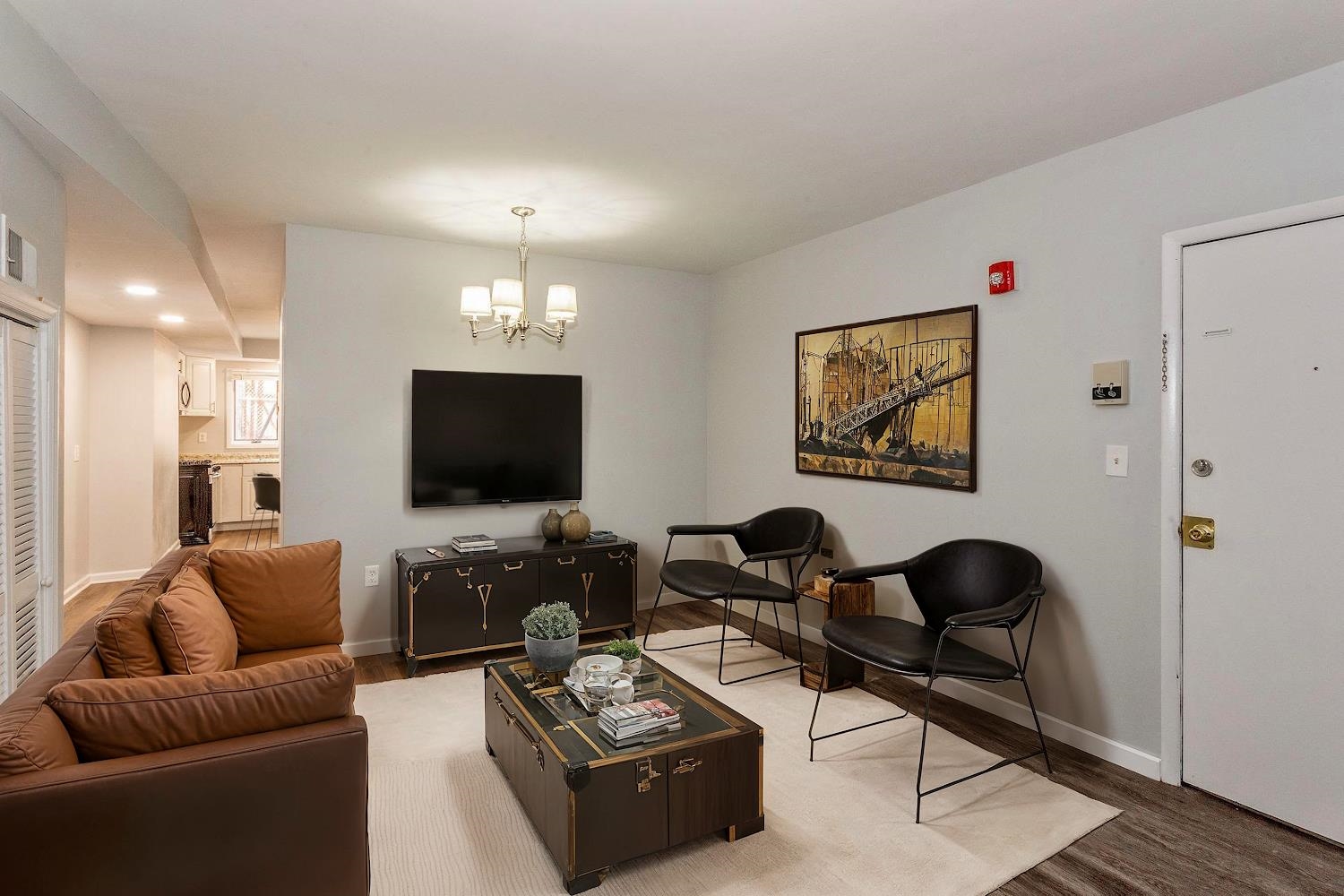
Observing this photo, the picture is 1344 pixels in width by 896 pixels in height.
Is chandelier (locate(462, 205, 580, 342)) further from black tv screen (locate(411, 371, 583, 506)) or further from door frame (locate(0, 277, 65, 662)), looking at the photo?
door frame (locate(0, 277, 65, 662))

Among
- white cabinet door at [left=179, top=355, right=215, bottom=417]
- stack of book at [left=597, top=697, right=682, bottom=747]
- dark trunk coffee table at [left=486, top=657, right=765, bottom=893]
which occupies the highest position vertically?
white cabinet door at [left=179, top=355, right=215, bottom=417]

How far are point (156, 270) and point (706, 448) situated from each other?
370 cm

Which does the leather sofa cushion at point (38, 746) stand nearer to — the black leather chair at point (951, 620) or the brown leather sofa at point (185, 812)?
the brown leather sofa at point (185, 812)

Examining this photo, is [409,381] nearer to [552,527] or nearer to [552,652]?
[552,527]

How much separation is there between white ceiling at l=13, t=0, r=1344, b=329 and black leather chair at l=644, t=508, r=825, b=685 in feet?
6.15

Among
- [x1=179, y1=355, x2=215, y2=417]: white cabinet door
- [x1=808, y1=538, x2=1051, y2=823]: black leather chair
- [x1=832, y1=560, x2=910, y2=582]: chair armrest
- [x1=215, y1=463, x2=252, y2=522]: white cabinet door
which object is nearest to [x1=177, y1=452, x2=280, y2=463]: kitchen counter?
[x1=215, y1=463, x2=252, y2=522]: white cabinet door

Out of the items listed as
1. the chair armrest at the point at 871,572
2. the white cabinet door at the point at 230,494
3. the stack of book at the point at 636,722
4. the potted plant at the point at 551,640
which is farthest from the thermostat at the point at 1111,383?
the white cabinet door at the point at 230,494

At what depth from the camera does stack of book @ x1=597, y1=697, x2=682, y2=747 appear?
228cm

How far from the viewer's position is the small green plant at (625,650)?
286 centimetres

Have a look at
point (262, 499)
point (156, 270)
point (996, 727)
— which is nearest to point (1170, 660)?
point (996, 727)

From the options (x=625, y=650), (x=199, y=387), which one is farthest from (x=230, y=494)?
(x=625, y=650)

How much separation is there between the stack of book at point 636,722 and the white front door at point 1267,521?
78.7 inches

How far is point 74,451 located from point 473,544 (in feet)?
13.2

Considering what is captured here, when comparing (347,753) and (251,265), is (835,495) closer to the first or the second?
(347,753)
